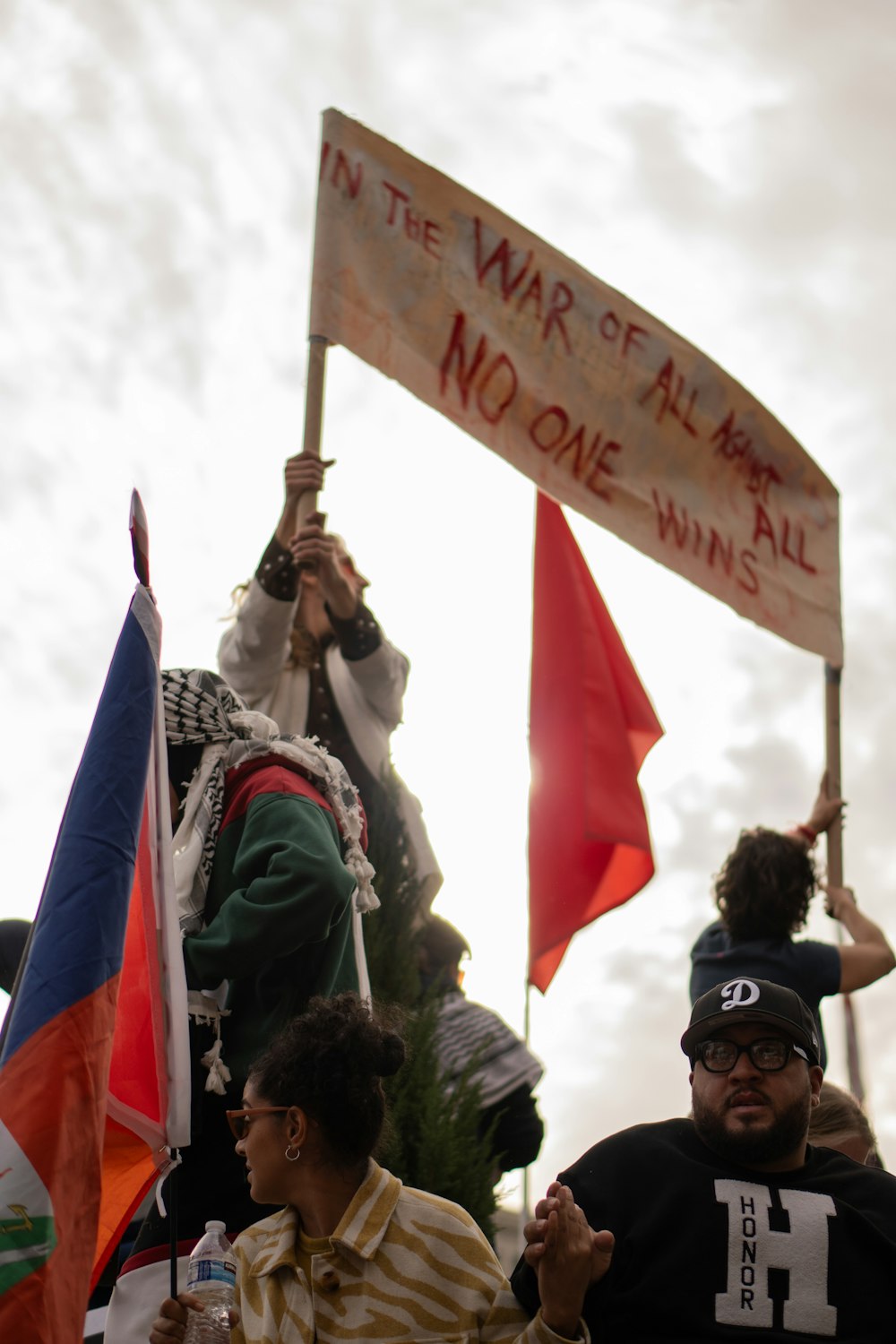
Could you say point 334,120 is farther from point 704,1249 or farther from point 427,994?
point 704,1249

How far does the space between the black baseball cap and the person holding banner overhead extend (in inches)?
80.1

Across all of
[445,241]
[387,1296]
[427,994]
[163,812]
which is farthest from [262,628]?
[387,1296]

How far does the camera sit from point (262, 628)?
229 inches

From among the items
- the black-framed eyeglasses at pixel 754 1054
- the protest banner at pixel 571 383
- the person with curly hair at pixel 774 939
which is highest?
the protest banner at pixel 571 383

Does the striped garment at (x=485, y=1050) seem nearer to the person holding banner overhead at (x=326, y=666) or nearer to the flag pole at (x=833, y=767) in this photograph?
the person holding banner overhead at (x=326, y=666)

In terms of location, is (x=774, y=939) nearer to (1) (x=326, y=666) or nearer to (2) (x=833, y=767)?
(1) (x=326, y=666)

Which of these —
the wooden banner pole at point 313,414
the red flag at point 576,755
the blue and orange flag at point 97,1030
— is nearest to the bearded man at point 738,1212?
the blue and orange flag at point 97,1030

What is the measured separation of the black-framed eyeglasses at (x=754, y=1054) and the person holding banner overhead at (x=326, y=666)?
2.08 m

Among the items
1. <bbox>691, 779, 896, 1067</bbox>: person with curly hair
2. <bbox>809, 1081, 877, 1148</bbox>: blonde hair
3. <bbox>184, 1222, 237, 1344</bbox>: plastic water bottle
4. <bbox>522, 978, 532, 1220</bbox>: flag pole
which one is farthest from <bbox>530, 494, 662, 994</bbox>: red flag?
<bbox>184, 1222, 237, 1344</bbox>: plastic water bottle

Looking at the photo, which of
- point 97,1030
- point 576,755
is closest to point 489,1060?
point 97,1030

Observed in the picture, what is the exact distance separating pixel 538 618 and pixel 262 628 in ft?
9.15

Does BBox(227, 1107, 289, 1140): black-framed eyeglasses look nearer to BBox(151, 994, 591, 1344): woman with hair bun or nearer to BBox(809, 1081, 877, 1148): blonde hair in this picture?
BBox(151, 994, 591, 1344): woman with hair bun

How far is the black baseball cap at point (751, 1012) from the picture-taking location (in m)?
3.67

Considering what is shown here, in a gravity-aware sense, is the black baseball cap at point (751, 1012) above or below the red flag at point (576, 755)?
below
